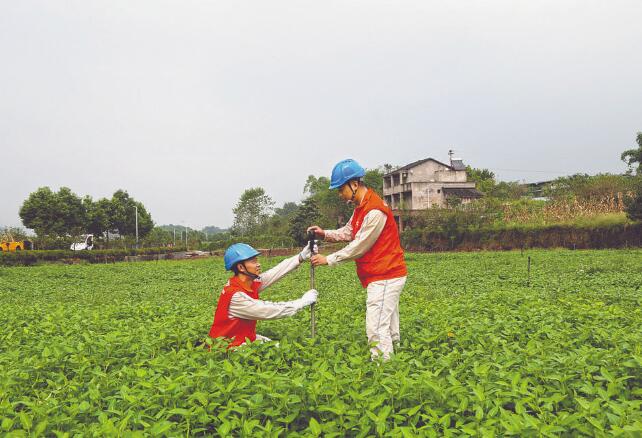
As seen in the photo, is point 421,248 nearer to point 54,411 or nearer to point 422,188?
point 422,188

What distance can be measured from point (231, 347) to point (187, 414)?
161cm

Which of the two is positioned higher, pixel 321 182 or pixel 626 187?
pixel 321 182

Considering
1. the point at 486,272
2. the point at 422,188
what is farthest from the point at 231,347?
the point at 422,188

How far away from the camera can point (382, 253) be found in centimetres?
473

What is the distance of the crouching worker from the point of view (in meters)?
4.61

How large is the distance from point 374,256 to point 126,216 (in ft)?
184

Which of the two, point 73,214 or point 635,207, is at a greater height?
point 73,214

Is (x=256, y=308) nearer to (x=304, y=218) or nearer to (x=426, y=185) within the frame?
(x=304, y=218)

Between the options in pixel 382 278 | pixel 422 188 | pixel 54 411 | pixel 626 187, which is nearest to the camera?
pixel 54 411

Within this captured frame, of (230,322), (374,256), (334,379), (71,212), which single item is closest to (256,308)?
(230,322)

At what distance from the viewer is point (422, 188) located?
47500mm

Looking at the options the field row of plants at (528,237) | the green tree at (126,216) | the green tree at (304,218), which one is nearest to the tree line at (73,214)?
the green tree at (126,216)

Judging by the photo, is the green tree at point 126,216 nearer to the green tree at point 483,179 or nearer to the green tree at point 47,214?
the green tree at point 47,214

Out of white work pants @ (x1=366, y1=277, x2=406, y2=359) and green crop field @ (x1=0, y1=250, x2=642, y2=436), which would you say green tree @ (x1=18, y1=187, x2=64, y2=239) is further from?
white work pants @ (x1=366, y1=277, x2=406, y2=359)
